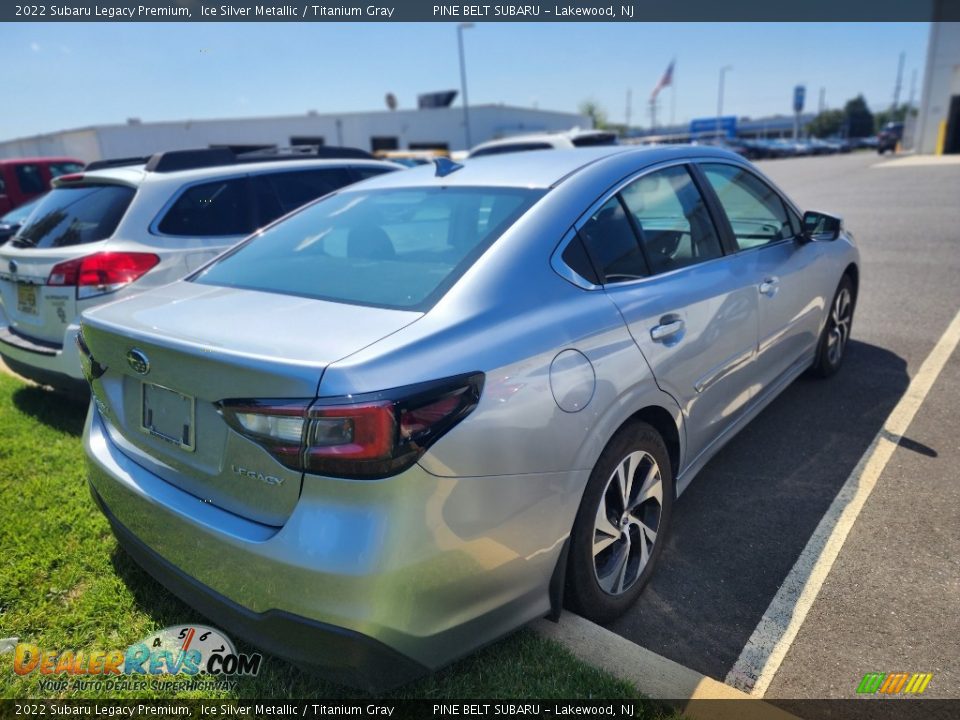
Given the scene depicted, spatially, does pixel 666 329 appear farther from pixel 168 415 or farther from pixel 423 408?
pixel 168 415

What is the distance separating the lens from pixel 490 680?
222cm

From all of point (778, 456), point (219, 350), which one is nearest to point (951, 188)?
point (778, 456)

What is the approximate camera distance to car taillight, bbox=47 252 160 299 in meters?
4.12

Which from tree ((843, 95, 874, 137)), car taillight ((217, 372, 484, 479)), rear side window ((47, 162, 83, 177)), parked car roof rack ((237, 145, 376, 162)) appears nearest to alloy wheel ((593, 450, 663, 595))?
car taillight ((217, 372, 484, 479))

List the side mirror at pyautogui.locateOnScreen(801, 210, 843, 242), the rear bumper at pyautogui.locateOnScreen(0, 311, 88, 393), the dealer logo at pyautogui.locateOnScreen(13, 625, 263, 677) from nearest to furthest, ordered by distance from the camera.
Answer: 1. the dealer logo at pyautogui.locateOnScreen(13, 625, 263, 677)
2. the rear bumper at pyautogui.locateOnScreen(0, 311, 88, 393)
3. the side mirror at pyautogui.locateOnScreen(801, 210, 843, 242)

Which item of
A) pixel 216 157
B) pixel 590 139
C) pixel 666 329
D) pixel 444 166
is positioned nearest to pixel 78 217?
pixel 216 157

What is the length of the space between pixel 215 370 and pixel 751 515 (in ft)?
8.24

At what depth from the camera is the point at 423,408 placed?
1804 millimetres

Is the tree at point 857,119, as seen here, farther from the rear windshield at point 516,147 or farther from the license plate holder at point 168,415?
the license plate holder at point 168,415

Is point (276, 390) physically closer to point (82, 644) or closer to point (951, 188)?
point (82, 644)

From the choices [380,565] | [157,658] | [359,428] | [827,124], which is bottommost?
[827,124]

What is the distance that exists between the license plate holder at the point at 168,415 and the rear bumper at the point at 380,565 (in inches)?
7.3

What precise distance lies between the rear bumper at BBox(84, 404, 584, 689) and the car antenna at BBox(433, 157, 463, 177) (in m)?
1.65

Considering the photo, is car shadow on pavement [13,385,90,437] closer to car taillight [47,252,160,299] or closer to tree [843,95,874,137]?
car taillight [47,252,160,299]
